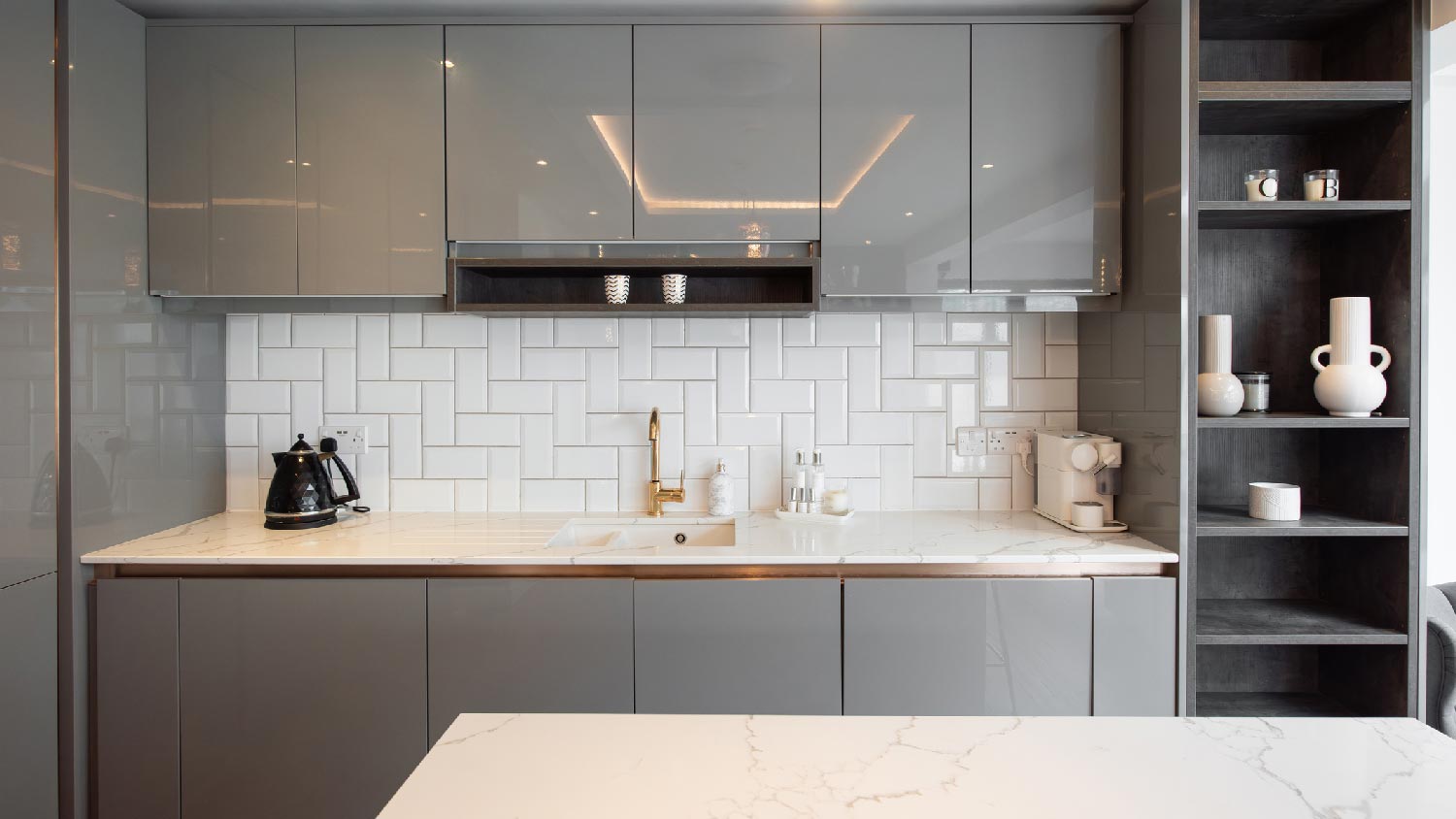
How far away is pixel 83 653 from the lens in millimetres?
1839

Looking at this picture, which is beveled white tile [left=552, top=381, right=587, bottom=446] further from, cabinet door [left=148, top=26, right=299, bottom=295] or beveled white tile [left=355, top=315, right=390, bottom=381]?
cabinet door [left=148, top=26, right=299, bottom=295]

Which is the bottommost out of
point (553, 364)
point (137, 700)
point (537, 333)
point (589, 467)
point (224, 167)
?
point (137, 700)

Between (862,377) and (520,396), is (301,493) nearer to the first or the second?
(520,396)

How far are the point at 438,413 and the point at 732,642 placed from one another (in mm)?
1275

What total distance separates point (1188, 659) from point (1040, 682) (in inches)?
15.1

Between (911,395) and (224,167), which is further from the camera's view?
(911,395)

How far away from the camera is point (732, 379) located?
244 centimetres

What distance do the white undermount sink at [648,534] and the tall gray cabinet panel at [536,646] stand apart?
0.48 metres

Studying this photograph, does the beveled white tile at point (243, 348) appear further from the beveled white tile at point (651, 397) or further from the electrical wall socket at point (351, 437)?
the beveled white tile at point (651, 397)

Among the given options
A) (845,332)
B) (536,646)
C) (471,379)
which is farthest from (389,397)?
(845,332)

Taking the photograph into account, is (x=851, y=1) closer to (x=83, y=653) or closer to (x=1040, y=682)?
(x=1040, y=682)

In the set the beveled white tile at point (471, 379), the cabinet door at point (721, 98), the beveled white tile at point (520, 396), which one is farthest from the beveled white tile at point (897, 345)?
the beveled white tile at point (471, 379)

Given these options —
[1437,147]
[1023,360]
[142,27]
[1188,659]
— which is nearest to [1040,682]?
[1188,659]

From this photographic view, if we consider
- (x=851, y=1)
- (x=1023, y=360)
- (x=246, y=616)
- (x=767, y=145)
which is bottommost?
(x=246, y=616)
